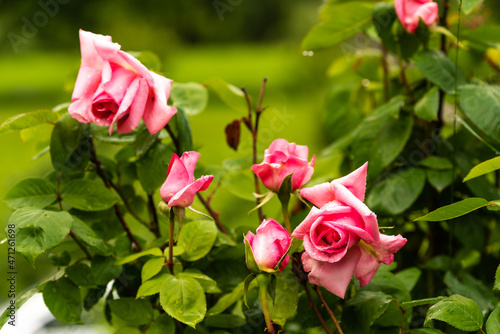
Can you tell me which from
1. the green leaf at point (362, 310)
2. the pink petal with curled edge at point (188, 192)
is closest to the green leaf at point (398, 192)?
the green leaf at point (362, 310)

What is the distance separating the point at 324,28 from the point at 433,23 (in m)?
0.10

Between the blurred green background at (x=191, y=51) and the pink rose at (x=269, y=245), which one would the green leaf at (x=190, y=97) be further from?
the blurred green background at (x=191, y=51)

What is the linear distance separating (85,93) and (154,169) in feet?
0.33

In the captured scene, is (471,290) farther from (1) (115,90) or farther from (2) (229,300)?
(1) (115,90)

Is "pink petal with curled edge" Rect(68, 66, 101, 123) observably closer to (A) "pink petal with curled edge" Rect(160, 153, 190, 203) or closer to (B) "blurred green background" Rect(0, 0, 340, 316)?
(A) "pink petal with curled edge" Rect(160, 153, 190, 203)

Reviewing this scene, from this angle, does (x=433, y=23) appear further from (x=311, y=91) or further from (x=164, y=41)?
(x=164, y=41)

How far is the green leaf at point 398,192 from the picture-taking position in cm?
49

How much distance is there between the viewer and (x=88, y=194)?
0.41m

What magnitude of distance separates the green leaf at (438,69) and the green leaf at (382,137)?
4cm

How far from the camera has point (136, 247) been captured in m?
0.46

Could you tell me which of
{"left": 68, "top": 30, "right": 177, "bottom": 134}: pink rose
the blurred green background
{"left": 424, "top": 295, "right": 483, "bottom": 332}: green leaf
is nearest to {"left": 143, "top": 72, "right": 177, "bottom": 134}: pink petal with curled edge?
{"left": 68, "top": 30, "right": 177, "bottom": 134}: pink rose

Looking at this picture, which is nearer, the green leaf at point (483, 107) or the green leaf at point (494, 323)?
the green leaf at point (494, 323)

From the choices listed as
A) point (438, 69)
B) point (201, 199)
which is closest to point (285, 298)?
point (201, 199)

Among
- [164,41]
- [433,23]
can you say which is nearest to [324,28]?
[433,23]
